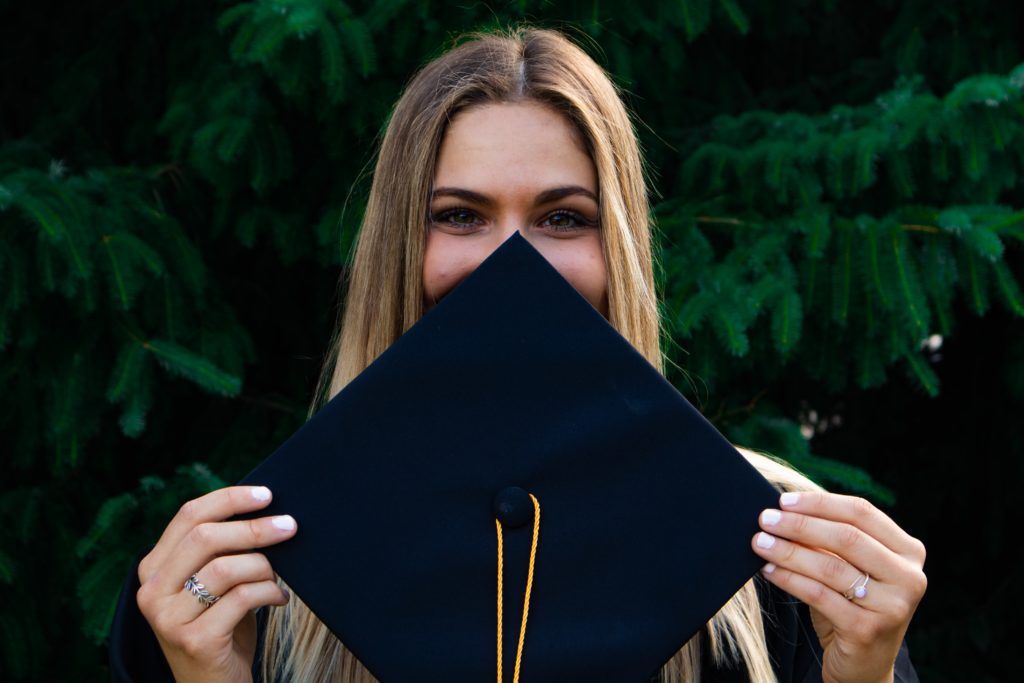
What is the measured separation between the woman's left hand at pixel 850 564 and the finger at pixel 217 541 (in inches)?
27.3

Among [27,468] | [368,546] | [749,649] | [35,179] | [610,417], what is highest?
[35,179]

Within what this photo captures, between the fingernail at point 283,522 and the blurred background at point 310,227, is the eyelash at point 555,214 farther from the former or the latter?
the blurred background at point 310,227

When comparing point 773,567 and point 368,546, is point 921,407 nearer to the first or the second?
point 773,567

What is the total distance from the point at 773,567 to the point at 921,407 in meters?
2.65

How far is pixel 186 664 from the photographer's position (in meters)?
1.52

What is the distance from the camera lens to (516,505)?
152 centimetres

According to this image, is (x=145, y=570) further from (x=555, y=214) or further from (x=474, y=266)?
(x=555, y=214)

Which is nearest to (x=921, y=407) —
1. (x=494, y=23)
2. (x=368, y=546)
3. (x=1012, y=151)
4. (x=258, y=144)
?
(x=1012, y=151)

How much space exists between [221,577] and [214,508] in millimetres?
99

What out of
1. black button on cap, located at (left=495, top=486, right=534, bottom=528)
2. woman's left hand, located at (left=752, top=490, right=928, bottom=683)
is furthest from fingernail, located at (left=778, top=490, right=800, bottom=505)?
black button on cap, located at (left=495, top=486, right=534, bottom=528)

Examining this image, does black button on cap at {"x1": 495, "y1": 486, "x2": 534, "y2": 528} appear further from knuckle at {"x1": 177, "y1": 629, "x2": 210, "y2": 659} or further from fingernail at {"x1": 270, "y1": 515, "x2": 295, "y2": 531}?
knuckle at {"x1": 177, "y1": 629, "x2": 210, "y2": 659}

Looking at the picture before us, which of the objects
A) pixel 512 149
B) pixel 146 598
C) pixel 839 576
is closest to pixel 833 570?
pixel 839 576

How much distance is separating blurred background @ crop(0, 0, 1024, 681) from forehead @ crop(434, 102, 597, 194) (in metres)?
0.80

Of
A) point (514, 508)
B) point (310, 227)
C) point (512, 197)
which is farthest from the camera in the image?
point (310, 227)
